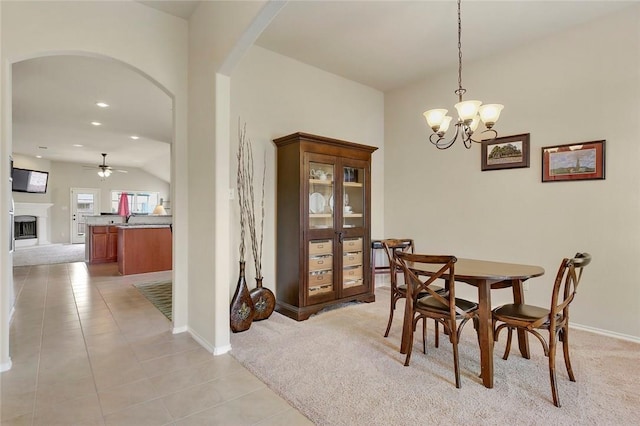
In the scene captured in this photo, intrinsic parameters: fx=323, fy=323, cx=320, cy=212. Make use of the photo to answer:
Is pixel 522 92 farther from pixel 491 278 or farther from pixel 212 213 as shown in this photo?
pixel 212 213

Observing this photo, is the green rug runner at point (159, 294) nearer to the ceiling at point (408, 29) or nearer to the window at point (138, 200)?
the ceiling at point (408, 29)

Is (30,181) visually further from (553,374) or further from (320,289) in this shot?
(553,374)

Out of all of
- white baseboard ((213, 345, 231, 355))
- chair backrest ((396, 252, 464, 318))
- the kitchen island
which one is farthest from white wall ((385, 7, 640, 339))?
the kitchen island

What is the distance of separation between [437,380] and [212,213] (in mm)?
2036

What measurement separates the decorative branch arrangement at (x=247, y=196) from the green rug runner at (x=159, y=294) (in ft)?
3.80

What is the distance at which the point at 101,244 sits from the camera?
7176mm

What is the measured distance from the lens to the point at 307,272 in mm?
3451

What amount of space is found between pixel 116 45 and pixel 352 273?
10.6ft

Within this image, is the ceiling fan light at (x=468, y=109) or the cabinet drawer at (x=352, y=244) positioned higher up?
the ceiling fan light at (x=468, y=109)

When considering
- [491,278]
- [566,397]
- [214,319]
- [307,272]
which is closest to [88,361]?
[214,319]

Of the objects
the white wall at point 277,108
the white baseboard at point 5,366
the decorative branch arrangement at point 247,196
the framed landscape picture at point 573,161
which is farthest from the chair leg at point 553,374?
the white baseboard at point 5,366

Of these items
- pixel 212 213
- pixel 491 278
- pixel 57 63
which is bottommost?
pixel 491 278

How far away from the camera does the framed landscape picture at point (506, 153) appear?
3484mm

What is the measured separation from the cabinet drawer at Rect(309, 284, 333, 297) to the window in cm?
1052
